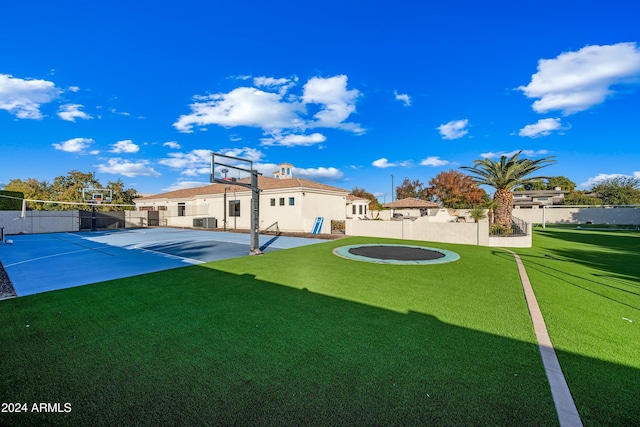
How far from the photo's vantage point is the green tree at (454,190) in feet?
129

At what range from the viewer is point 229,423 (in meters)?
2.26

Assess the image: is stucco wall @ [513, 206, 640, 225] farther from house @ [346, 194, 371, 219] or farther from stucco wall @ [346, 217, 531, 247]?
stucco wall @ [346, 217, 531, 247]

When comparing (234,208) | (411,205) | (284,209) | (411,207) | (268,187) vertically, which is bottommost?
(284,209)

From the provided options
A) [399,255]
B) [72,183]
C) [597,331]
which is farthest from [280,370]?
[72,183]

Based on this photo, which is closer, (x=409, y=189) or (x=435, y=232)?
(x=435, y=232)

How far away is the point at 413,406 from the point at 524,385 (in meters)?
1.31

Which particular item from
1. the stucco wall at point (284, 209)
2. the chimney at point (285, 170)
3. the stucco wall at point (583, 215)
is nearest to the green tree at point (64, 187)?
the stucco wall at point (284, 209)

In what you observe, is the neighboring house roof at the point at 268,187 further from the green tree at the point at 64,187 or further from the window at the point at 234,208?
the green tree at the point at 64,187

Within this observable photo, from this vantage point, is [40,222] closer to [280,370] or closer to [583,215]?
[280,370]

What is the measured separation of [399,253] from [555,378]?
8.57 metres

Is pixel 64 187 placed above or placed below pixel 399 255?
above

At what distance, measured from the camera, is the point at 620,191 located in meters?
39.2

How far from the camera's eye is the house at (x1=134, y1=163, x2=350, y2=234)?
2089 cm

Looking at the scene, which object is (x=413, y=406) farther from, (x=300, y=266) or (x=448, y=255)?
(x=448, y=255)
